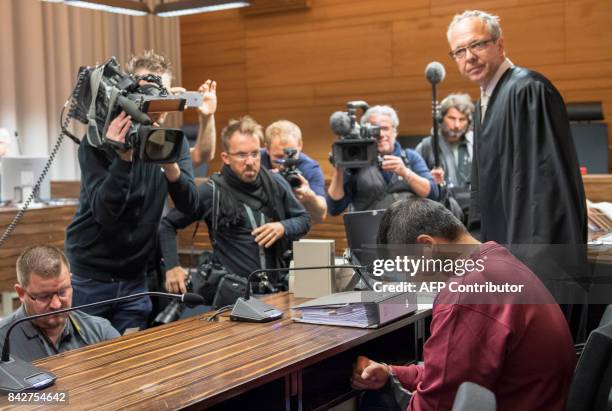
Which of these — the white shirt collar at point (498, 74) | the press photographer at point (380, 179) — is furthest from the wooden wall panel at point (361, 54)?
the white shirt collar at point (498, 74)

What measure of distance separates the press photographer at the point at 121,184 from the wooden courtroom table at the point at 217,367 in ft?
1.74

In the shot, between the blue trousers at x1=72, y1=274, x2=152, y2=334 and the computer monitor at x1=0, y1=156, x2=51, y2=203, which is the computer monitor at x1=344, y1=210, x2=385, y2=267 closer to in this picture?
the blue trousers at x1=72, y1=274, x2=152, y2=334

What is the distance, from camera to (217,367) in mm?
1639

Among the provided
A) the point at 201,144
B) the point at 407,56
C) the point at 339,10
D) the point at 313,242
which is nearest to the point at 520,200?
the point at 313,242

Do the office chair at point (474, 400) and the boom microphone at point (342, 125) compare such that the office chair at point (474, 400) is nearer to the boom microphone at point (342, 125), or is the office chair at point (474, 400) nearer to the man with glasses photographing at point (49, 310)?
the man with glasses photographing at point (49, 310)

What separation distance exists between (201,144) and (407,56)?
13.0ft

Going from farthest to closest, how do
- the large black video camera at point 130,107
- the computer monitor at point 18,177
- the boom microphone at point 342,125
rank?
the computer monitor at point 18,177 < the boom microphone at point 342,125 < the large black video camera at point 130,107

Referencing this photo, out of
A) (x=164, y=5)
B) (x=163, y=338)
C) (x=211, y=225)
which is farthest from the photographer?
(x=164, y=5)

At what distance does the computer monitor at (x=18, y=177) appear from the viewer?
5.42 metres

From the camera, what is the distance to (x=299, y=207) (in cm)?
306

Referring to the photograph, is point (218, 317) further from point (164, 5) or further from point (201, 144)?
point (164, 5)

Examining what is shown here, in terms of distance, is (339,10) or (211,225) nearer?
(211,225)

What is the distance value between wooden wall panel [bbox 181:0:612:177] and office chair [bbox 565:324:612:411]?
5.43 m

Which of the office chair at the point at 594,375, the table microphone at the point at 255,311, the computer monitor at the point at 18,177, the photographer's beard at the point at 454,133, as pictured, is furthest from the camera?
the computer monitor at the point at 18,177
